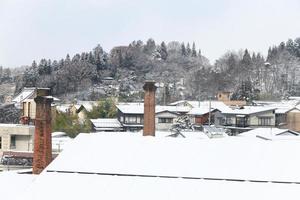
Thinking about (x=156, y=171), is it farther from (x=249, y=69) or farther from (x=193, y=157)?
(x=249, y=69)

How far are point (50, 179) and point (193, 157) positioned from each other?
10.5 ft

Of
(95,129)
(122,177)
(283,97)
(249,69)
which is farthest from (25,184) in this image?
(249,69)

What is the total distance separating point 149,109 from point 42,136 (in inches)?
262

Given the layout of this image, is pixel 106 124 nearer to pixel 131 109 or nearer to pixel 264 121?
pixel 131 109

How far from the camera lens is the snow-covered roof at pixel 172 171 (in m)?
10.1

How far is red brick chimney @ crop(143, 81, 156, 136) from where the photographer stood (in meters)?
19.8

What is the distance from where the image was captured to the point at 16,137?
2611cm

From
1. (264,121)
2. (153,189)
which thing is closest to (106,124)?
(264,121)

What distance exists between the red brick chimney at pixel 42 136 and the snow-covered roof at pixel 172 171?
93.1 inches

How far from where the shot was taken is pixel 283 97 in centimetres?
7869

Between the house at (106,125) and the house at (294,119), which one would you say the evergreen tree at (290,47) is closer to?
the house at (294,119)

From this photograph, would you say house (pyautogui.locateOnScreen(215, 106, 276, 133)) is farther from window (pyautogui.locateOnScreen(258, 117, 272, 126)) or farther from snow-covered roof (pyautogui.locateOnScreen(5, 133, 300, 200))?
snow-covered roof (pyautogui.locateOnScreen(5, 133, 300, 200))

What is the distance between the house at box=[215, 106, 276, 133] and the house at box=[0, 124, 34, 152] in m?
20.9

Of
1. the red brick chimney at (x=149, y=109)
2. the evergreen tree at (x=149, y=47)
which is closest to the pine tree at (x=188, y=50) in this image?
the evergreen tree at (x=149, y=47)
